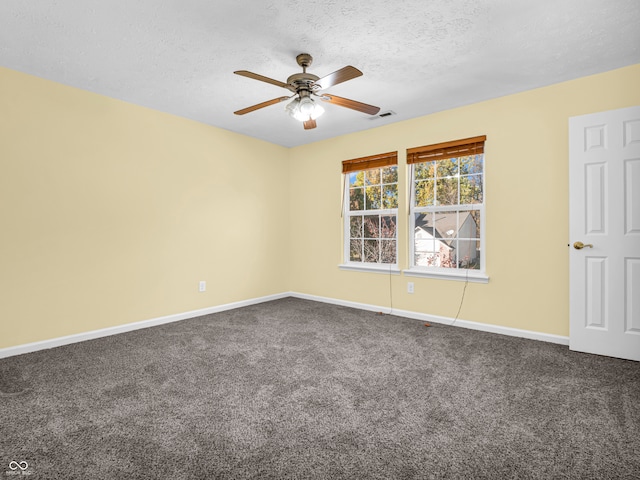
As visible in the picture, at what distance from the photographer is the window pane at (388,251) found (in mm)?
4418

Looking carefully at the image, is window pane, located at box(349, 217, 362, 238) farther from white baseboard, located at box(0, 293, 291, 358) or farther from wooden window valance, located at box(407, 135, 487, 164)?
white baseboard, located at box(0, 293, 291, 358)

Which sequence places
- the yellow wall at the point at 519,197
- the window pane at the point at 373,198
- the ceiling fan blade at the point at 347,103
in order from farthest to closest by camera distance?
1. the window pane at the point at 373,198
2. the yellow wall at the point at 519,197
3. the ceiling fan blade at the point at 347,103

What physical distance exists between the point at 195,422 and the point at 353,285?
3.10 m

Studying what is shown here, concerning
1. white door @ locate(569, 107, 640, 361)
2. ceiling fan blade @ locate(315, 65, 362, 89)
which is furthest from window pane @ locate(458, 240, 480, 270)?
ceiling fan blade @ locate(315, 65, 362, 89)

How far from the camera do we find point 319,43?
2.48 metres

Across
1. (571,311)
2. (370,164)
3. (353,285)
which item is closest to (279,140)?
(370,164)

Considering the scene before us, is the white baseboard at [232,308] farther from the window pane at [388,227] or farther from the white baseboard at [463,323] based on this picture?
the window pane at [388,227]

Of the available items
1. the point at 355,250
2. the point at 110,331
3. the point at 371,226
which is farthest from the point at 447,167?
the point at 110,331

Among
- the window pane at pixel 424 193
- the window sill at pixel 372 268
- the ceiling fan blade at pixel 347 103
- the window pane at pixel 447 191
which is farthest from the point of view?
the window sill at pixel 372 268

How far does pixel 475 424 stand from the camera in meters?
1.84

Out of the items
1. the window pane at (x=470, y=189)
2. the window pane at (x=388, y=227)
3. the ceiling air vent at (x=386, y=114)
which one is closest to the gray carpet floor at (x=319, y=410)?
the window pane at (x=470, y=189)

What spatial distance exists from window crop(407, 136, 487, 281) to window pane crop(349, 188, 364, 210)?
31.8 inches

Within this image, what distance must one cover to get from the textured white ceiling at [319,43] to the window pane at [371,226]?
167 centimetres

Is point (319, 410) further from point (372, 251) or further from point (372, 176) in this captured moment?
point (372, 176)
